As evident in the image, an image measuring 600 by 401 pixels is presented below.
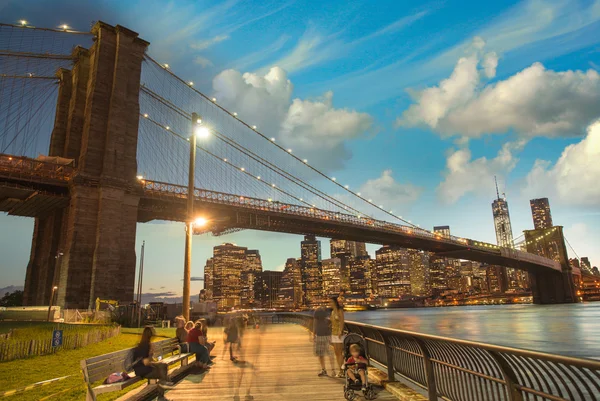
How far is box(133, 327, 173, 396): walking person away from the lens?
771cm

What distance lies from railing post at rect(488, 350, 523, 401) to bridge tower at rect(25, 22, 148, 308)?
36.9m

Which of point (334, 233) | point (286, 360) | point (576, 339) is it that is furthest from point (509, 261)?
point (286, 360)

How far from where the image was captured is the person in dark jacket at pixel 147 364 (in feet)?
25.3

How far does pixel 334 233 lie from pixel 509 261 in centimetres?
5293

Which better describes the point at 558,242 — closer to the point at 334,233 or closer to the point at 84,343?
the point at 334,233

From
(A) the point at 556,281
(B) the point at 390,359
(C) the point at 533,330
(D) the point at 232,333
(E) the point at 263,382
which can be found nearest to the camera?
(B) the point at 390,359

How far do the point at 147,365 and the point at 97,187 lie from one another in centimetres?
3575

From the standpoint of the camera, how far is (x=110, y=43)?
43.3 m

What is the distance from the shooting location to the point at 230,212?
57938mm

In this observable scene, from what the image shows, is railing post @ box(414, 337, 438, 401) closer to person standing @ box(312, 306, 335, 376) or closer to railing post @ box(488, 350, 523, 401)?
railing post @ box(488, 350, 523, 401)

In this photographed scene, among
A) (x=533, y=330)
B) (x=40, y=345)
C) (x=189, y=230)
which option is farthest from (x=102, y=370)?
(x=533, y=330)

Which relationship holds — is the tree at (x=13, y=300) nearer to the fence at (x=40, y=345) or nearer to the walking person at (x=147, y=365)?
the fence at (x=40, y=345)

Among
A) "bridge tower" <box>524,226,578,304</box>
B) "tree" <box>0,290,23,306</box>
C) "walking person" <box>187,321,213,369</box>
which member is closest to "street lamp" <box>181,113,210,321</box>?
"walking person" <box>187,321,213,369</box>

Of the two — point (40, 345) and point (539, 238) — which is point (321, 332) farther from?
point (539, 238)
